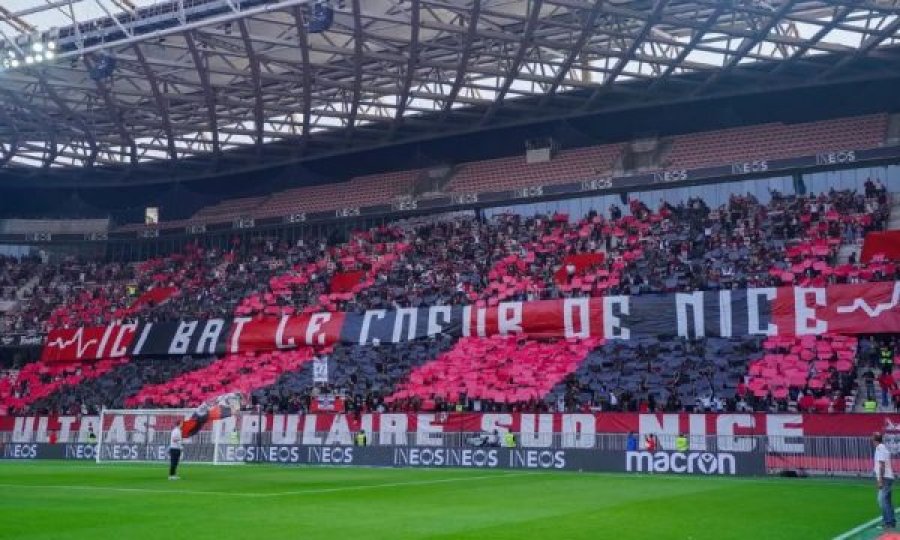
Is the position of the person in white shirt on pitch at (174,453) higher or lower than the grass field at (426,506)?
higher

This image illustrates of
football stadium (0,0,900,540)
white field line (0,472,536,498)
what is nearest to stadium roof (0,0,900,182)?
football stadium (0,0,900,540)

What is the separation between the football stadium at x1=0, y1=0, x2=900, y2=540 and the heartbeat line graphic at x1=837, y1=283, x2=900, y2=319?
0.11m

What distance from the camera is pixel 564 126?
182ft

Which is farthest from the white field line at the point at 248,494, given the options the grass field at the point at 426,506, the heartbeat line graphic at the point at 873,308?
the heartbeat line graphic at the point at 873,308

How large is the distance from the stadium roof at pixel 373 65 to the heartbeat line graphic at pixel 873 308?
11.8 m

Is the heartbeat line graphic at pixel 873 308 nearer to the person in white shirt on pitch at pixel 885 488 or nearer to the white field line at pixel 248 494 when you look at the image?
the white field line at pixel 248 494

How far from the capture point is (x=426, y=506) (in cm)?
1895

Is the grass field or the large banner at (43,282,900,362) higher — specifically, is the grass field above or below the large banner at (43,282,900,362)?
below

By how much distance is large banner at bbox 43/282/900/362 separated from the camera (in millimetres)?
37375

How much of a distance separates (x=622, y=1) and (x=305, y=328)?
23.0 metres

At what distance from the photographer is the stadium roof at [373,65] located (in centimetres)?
4119

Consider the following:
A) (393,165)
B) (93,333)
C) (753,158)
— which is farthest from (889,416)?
(93,333)

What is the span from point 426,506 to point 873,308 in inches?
980

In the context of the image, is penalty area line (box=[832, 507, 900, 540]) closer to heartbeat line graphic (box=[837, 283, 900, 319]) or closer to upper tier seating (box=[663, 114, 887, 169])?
heartbeat line graphic (box=[837, 283, 900, 319])
